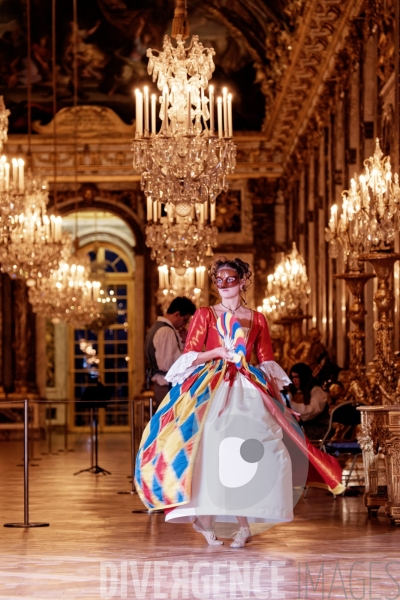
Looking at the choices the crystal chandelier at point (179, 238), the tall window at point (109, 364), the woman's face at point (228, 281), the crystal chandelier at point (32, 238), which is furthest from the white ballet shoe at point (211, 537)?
the tall window at point (109, 364)

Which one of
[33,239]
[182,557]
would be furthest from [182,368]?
[33,239]

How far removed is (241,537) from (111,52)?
19074mm

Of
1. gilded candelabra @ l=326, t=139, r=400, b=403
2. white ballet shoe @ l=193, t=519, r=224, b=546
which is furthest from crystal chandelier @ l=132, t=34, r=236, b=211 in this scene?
white ballet shoe @ l=193, t=519, r=224, b=546

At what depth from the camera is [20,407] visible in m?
24.7

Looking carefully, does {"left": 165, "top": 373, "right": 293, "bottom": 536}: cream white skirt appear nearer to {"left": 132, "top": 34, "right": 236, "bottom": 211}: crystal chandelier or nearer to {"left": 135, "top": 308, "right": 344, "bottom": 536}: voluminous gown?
{"left": 135, "top": 308, "right": 344, "bottom": 536}: voluminous gown

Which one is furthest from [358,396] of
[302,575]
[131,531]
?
[302,575]

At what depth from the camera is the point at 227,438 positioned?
6.76 metres

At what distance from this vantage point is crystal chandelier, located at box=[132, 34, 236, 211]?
10656 millimetres

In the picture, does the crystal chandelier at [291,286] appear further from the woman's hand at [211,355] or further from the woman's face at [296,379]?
the woman's hand at [211,355]

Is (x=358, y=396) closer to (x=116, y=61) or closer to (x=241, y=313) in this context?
(x=241, y=313)

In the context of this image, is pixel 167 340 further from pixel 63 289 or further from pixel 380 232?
pixel 63 289

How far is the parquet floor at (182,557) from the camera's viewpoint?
5.37 m

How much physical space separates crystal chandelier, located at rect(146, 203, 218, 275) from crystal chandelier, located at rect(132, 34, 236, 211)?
3.95 meters

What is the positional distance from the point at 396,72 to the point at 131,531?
5.25 m
